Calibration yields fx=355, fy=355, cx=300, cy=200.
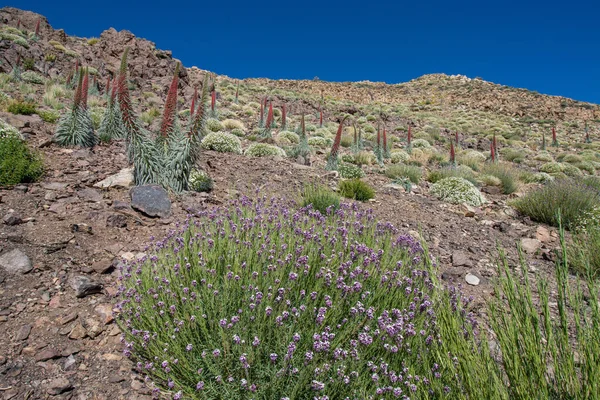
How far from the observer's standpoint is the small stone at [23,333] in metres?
2.64

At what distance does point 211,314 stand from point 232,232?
1.18 metres

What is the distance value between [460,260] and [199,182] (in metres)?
4.27

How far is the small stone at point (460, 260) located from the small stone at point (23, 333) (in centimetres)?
464

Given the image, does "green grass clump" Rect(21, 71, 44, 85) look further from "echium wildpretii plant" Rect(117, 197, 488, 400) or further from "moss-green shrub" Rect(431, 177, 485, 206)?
"moss-green shrub" Rect(431, 177, 485, 206)

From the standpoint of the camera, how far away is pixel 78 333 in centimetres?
278

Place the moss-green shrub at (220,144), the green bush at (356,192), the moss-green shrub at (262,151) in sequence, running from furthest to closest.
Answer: the moss-green shrub at (262,151), the moss-green shrub at (220,144), the green bush at (356,192)

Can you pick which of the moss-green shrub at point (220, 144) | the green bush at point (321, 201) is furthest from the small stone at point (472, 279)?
the moss-green shrub at point (220, 144)

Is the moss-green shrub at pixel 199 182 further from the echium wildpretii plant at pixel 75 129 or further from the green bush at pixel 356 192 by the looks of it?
the echium wildpretii plant at pixel 75 129

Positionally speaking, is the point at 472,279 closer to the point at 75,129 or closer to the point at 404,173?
the point at 404,173

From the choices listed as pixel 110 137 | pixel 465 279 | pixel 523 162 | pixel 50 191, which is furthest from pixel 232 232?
pixel 523 162

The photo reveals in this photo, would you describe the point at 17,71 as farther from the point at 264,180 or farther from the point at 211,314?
the point at 211,314

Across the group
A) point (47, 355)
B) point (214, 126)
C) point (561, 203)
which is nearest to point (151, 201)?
point (47, 355)

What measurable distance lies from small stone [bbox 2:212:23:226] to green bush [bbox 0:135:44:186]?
110 cm

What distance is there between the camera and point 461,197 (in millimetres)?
8250
